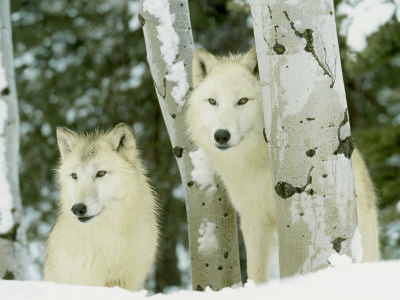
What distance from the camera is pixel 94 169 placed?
464 cm

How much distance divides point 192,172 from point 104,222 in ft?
2.94

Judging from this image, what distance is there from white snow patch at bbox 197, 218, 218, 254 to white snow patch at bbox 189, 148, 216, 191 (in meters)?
0.31

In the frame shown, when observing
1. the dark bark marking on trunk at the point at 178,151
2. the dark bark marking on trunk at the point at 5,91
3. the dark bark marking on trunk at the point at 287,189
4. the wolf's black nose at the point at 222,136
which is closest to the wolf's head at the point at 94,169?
the dark bark marking on trunk at the point at 178,151

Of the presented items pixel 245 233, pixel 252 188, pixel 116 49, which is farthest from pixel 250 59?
pixel 116 49

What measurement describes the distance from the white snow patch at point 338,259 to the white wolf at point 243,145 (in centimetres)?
133

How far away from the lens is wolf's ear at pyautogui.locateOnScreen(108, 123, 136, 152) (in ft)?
16.1

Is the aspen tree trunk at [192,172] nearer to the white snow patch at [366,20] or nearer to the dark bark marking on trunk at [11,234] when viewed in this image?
the dark bark marking on trunk at [11,234]

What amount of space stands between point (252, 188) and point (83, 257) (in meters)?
1.60

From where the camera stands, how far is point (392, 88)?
9008 mm

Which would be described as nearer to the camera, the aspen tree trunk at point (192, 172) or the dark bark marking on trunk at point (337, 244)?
the dark bark marking on trunk at point (337, 244)

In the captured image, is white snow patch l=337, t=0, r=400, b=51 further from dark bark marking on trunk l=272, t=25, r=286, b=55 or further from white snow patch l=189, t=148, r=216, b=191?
dark bark marking on trunk l=272, t=25, r=286, b=55

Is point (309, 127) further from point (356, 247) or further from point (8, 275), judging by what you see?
point (8, 275)

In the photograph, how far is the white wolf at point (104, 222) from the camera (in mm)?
4656

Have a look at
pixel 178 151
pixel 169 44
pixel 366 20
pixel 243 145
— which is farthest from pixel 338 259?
pixel 366 20
